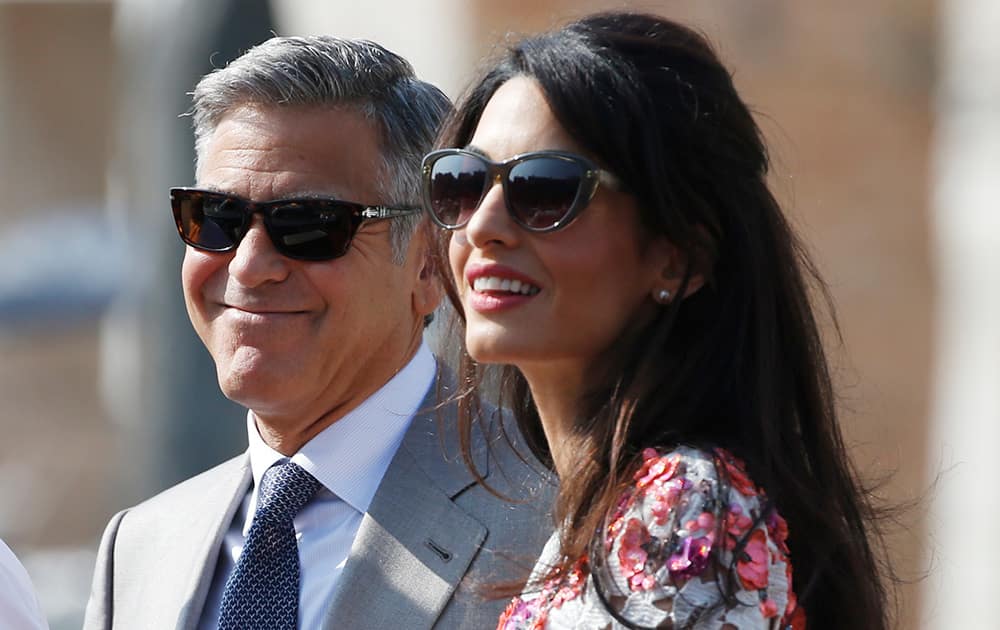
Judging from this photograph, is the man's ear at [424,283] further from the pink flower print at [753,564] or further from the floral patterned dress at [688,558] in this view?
the pink flower print at [753,564]

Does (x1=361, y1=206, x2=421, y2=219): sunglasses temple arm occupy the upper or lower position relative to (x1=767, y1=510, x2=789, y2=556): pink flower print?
upper

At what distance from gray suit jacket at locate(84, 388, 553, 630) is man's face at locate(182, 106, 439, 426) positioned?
0.60 ft

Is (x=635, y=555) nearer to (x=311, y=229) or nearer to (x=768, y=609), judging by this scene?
(x=768, y=609)

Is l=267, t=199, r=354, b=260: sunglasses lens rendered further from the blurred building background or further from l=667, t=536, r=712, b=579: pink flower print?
the blurred building background

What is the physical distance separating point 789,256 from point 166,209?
3951 millimetres

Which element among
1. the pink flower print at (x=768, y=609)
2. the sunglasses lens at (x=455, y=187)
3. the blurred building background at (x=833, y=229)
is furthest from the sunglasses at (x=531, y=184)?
the blurred building background at (x=833, y=229)

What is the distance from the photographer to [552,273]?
283cm

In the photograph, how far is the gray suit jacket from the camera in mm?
3486

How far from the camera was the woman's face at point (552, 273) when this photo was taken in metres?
2.82

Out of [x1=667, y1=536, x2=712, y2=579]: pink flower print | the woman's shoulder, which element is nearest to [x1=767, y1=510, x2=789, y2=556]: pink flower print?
the woman's shoulder

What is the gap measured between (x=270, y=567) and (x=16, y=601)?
470 millimetres

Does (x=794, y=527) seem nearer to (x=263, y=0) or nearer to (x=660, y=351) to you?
(x=660, y=351)

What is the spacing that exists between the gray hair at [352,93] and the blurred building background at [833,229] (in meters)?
2.40

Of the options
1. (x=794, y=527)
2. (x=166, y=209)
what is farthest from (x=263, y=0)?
(x=794, y=527)
